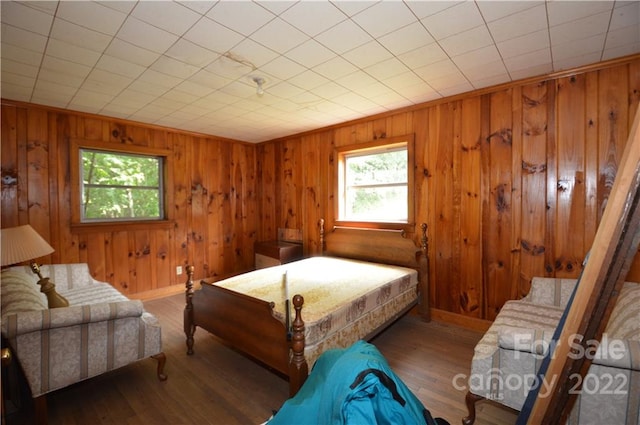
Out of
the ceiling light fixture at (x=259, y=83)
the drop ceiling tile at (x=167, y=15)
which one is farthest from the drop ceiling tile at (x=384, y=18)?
the ceiling light fixture at (x=259, y=83)

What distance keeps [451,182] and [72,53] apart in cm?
353

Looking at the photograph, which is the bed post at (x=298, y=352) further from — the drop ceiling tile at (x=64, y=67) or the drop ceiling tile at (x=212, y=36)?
the drop ceiling tile at (x=64, y=67)

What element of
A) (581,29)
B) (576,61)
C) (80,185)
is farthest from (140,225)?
(576,61)

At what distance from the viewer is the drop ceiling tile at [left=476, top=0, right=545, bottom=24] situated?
1654mm

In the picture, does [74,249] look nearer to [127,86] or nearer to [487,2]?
[127,86]

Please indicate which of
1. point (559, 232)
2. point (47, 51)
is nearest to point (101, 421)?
point (47, 51)

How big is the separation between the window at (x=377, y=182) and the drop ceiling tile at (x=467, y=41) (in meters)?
1.32

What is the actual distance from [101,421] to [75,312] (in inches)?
27.8

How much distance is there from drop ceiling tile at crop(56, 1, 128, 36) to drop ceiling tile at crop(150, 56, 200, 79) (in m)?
0.41

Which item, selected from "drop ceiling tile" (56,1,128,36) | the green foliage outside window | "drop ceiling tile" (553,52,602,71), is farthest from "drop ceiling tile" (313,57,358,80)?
the green foliage outside window

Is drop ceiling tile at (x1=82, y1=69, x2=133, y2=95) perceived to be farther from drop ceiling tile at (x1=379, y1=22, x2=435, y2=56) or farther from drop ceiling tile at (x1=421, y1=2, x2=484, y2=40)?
drop ceiling tile at (x1=421, y1=2, x2=484, y2=40)

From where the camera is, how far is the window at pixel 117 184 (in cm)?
359

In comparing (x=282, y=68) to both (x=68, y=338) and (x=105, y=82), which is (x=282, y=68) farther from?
(x=68, y=338)

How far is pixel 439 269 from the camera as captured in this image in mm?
3281
